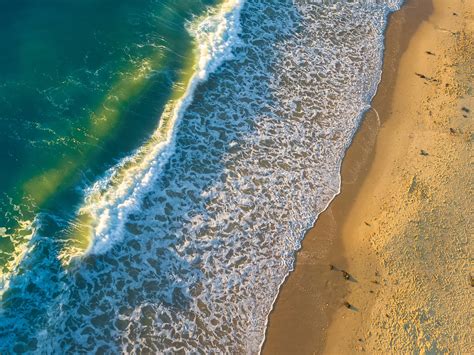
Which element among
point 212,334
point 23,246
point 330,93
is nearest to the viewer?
point 212,334

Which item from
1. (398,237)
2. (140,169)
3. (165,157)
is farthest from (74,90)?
(398,237)

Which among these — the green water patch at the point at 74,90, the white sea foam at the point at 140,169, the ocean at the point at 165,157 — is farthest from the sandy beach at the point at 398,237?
the green water patch at the point at 74,90

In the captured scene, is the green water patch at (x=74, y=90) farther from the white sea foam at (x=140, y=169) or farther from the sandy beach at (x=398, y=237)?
the sandy beach at (x=398, y=237)

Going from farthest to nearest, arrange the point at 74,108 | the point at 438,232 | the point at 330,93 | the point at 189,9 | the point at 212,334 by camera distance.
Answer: the point at 189,9 < the point at 330,93 < the point at 74,108 < the point at 438,232 < the point at 212,334

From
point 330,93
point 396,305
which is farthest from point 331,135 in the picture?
point 396,305

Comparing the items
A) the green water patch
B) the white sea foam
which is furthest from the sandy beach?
the green water patch

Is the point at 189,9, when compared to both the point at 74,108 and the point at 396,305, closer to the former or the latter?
the point at 74,108
